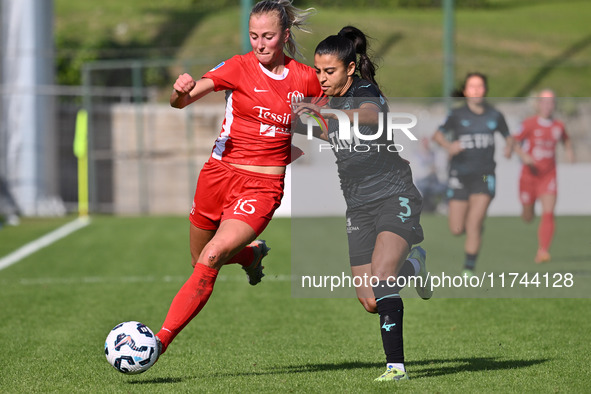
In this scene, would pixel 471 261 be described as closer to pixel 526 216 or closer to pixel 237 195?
pixel 526 216

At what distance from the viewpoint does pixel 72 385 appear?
5020 mm

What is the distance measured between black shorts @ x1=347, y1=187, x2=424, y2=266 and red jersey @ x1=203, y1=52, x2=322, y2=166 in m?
0.57

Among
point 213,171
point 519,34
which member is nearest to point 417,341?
point 213,171

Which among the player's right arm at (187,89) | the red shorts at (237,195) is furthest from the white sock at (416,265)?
the player's right arm at (187,89)

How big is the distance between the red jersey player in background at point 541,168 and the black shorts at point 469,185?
1.57m

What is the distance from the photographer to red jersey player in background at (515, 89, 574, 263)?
36.8 feet

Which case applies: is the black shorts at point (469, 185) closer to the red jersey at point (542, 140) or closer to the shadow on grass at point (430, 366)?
the red jersey at point (542, 140)

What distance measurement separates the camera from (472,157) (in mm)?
9680

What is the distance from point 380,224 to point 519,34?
24.2 metres

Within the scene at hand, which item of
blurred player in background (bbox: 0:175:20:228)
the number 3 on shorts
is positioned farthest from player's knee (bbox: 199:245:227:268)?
blurred player in background (bbox: 0:175:20:228)

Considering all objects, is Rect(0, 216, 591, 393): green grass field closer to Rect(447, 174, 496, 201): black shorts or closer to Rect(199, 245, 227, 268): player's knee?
Rect(199, 245, 227, 268): player's knee

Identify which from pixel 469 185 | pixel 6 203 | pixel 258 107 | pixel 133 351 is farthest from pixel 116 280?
pixel 6 203

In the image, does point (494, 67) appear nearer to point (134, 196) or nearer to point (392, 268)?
point (134, 196)

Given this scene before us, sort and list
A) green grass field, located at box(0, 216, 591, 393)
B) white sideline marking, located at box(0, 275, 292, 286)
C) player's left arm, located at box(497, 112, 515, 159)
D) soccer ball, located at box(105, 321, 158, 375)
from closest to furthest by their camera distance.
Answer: soccer ball, located at box(105, 321, 158, 375) → green grass field, located at box(0, 216, 591, 393) → player's left arm, located at box(497, 112, 515, 159) → white sideline marking, located at box(0, 275, 292, 286)
